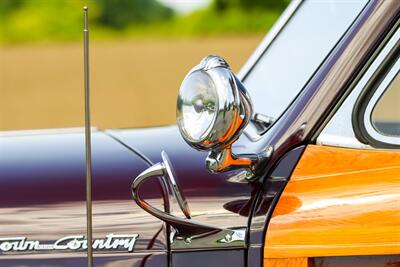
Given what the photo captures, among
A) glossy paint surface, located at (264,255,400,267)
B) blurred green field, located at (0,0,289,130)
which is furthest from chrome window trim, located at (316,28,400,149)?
blurred green field, located at (0,0,289,130)

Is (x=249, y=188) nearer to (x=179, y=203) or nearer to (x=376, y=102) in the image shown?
(x=179, y=203)

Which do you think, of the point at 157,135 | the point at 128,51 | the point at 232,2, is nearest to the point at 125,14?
the point at 232,2

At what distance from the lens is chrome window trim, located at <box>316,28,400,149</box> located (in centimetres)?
223

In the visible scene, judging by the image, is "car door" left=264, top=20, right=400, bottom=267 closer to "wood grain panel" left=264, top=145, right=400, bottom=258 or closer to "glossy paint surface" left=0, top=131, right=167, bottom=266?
"wood grain panel" left=264, top=145, right=400, bottom=258

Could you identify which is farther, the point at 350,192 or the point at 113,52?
the point at 113,52

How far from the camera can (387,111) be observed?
265 cm

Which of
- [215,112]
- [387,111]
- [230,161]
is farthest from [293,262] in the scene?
[387,111]

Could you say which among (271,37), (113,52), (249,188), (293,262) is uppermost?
(271,37)

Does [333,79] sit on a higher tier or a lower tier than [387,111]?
higher

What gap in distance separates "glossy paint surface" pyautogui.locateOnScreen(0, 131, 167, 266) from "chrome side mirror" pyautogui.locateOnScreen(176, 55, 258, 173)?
19 centimetres

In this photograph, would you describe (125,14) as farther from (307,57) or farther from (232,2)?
(307,57)

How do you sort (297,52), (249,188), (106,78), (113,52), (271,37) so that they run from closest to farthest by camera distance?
(249,188) → (297,52) → (271,37) → (106,78) → (113,52)

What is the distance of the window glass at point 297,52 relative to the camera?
103 inches

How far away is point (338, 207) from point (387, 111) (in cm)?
62
